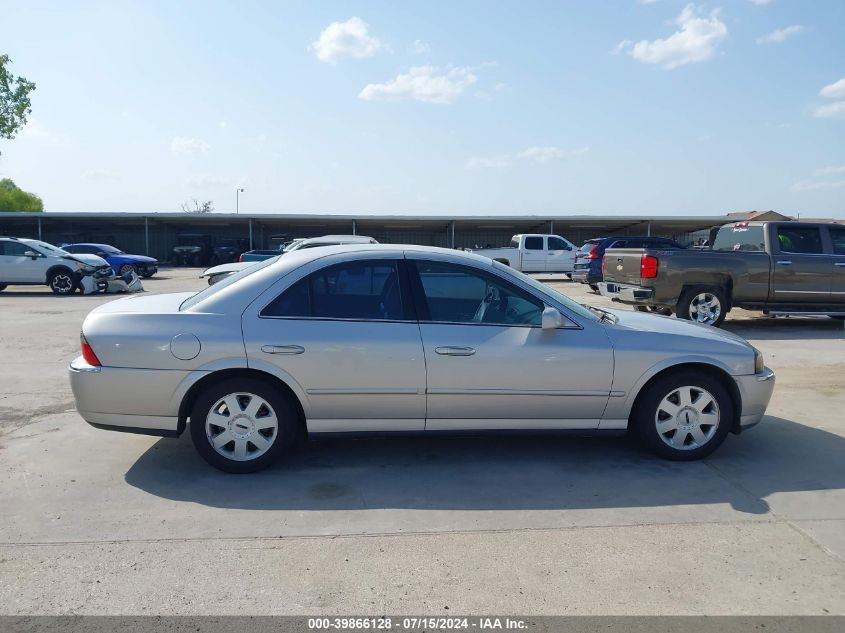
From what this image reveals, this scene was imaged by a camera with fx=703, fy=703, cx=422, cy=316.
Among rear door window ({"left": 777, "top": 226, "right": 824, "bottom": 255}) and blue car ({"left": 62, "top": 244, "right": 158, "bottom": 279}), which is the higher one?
rear door window ({"left": 777, "top": 226, "right": 824, "bottom": 255})

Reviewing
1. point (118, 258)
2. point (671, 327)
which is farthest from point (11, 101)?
point (671, 327)

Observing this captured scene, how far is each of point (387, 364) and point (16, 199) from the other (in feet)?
281

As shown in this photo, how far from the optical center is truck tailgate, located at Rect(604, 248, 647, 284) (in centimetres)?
1149

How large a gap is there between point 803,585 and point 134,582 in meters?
3.25

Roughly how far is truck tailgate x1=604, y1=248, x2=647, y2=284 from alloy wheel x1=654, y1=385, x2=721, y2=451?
257 inches

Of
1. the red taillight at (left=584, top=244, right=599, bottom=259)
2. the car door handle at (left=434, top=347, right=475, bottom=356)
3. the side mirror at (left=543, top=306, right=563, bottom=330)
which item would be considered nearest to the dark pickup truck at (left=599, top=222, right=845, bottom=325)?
the side mirror at (left=543, top=306, right=563, bottom=330)

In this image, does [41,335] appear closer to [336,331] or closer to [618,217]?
[336,331]

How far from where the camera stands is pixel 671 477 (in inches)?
190

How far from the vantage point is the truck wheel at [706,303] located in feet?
37.2

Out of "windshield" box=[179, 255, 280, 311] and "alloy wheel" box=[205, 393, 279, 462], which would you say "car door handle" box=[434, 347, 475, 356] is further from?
"windshield" box=[179, 255, 280, 311]

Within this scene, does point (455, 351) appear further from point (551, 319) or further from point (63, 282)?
point (63, 282)

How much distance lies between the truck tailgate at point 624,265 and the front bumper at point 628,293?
153 millimetres

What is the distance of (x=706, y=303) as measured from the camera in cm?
1150

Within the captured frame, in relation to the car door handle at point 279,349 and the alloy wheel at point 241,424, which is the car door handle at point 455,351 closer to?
the car door handle at point 279,349
